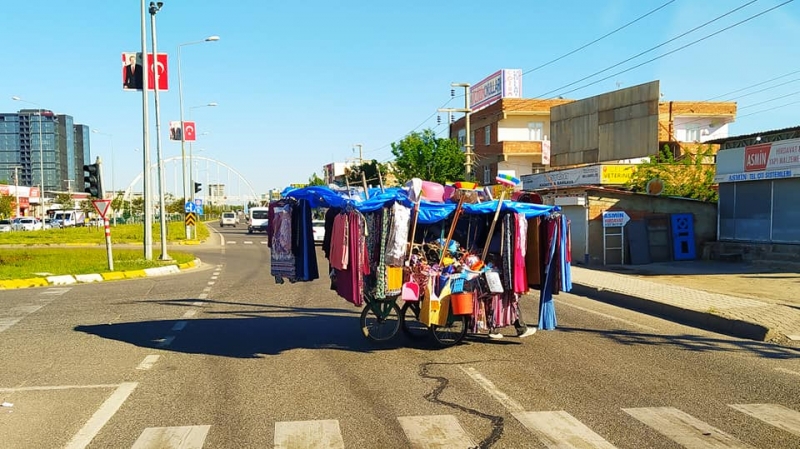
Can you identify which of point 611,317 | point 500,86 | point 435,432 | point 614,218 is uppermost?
point 500,86

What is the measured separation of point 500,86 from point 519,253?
149ft

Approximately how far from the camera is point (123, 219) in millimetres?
93375

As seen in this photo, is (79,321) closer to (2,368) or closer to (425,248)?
(2,368)

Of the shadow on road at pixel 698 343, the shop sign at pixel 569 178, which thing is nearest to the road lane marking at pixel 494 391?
the shadow on road at pixel 698 343

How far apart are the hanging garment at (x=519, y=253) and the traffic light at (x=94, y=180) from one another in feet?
53.7

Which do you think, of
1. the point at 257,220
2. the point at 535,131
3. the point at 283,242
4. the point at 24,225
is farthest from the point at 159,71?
the point at 24,225

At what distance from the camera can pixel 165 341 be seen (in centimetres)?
938

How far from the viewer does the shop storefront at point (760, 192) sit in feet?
63.0

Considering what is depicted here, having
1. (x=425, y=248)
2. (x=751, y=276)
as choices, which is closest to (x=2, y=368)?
(x=425, y=248)

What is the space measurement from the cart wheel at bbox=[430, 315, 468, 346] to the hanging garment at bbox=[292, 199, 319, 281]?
1956mm

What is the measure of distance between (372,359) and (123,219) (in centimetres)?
9382

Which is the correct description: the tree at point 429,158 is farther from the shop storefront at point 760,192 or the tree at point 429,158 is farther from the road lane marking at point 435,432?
the road lane marking at point 435,432

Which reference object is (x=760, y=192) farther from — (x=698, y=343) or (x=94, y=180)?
(x=94, y=180)

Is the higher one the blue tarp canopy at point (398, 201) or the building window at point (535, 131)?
the building window at point (535, 131)
